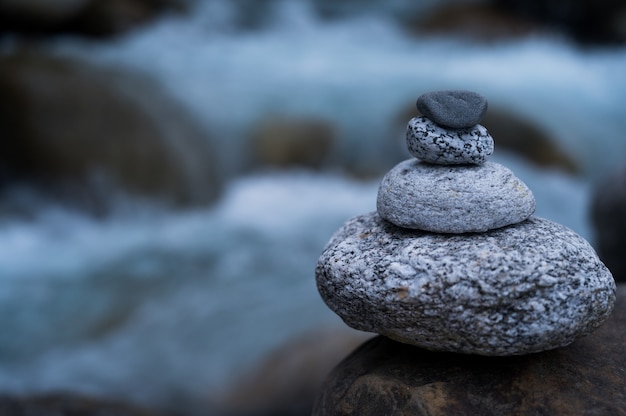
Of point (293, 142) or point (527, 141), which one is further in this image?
point (293, 142)

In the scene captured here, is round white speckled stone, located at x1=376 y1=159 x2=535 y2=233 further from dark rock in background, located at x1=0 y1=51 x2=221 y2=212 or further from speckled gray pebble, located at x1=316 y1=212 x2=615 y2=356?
dark rock in background, located at x1=0 y1=51 x2=221 y2=212

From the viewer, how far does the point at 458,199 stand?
2383mm

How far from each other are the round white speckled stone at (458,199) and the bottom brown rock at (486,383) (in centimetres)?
51

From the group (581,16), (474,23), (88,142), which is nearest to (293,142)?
(88,142)

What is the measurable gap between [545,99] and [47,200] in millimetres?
6609

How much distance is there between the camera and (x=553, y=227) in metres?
2.47

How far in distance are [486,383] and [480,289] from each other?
1.33ft

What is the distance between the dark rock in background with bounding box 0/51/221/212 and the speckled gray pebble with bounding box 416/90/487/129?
18.5ft

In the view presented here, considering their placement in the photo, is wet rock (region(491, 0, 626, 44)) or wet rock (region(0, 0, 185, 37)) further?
wet rock (region(491, 0, 626, 44))

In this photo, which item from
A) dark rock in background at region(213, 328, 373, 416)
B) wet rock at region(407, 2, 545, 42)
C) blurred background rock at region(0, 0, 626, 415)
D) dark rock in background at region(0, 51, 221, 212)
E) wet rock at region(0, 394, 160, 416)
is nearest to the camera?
wet rock at region(0, 394, 160, 416)

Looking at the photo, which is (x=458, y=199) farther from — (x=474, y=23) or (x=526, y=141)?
(x=474, y=23)

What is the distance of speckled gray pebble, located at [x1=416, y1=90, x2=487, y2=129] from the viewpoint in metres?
2.44

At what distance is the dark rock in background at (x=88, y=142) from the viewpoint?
731 centimetres

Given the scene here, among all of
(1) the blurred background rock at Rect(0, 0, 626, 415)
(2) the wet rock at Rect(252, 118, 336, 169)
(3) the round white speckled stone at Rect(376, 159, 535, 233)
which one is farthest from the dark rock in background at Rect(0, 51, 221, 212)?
(3) the round white speckled stone at Rect(376, 159, 535, 233)
